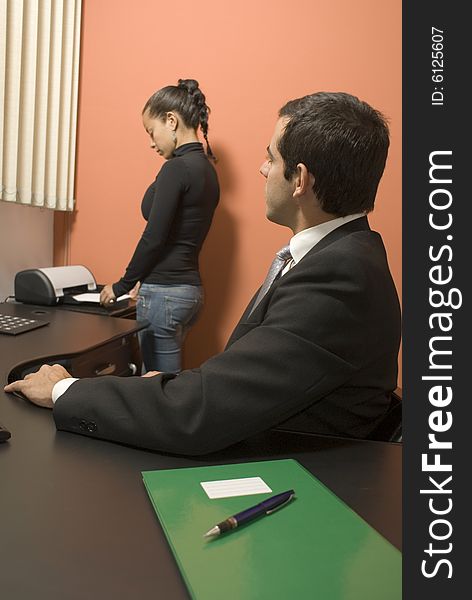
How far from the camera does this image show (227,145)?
2.90 m

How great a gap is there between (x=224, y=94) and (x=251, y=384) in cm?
216

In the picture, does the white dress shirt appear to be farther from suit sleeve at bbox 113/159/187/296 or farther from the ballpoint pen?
suit sleeve at bbox 113/159/187/296

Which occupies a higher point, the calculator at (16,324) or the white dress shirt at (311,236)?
the white dress shirt at (311,236)

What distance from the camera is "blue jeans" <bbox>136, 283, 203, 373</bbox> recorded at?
2.43 meters

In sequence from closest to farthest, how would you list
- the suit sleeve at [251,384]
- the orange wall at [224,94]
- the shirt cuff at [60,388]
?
the suit sleeve at [251,384] < the shirt cuff at [60,388] < the orange wall at [224,94]

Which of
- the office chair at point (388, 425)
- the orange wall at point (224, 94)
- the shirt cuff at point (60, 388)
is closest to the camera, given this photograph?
the shirt cuff at point (60, 388)

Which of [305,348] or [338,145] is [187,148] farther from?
[305,348]

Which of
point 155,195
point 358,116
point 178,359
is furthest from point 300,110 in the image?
point 178,359

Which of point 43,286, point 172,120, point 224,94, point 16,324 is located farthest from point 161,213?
point 224,94

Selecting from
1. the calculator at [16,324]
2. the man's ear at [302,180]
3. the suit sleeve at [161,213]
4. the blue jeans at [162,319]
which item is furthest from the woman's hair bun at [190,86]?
the man's ear at [302,180]

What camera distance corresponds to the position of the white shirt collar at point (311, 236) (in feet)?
4.13

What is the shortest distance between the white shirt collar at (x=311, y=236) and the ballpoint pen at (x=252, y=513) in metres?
0.56

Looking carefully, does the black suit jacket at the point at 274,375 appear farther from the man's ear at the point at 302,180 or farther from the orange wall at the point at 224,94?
the orange wall at the point at 224,94

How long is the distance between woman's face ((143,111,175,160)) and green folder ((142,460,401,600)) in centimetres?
178
